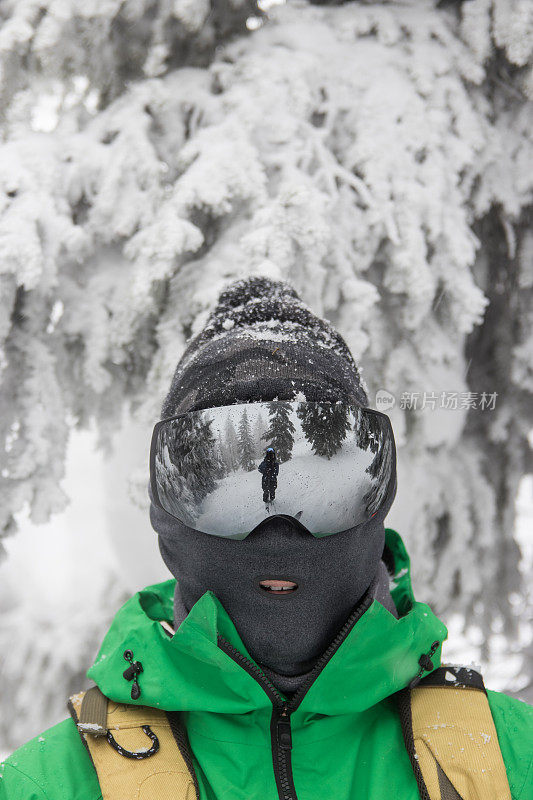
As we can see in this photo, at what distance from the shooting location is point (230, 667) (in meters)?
1.10

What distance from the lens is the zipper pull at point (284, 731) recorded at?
44.0 inches

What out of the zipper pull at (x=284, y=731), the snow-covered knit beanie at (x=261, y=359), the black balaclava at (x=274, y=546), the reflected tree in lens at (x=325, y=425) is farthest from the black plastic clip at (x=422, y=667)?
the snow-covered knit beanie at (x=261, y=359)

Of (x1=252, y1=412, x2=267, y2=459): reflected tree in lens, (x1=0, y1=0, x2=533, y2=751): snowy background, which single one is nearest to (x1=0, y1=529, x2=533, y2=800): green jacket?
(x1=252, y1=412, x2=267, y2=459): reflected tree in lens

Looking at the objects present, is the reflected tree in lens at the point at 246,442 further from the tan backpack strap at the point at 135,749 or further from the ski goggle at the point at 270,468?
the tan backpack strap at the point at 135,749

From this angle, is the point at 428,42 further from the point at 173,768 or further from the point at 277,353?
the point at 173,768

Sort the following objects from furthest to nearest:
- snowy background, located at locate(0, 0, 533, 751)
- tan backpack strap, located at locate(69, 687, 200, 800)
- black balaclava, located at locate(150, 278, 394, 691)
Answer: snowy background, located at locate(0, 0, 533, 751) < black balaclava, located at locate(150, 278, 394, 691) < tan backpack strap, located at locate(69, 687, 200, 800)

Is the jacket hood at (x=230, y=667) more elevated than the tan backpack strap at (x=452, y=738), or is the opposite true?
the jacket hood at (x=230, y=667)

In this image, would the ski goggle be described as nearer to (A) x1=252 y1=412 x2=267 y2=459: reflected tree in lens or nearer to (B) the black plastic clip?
(A) x1=252 y1=412 x2=267 y2=459: reflected tree in lens

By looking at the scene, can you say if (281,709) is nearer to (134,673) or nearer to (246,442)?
(134,673)

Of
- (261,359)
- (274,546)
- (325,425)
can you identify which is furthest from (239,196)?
(274,546)

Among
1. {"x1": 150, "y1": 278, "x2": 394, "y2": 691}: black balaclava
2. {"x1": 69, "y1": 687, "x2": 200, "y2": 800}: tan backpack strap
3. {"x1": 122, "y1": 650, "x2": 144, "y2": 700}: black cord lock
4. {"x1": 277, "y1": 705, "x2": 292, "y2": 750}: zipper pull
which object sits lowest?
{"x1": 69, "y1": 687, "x2": 200, "y2": 800}: tan backpack strap

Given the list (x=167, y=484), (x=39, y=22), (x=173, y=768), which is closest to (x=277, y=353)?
(x=167, y=484)

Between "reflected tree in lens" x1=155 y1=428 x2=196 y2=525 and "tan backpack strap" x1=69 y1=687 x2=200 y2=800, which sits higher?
"reflected tree in lens" x1=155 y1=428 x2=196 y2=525

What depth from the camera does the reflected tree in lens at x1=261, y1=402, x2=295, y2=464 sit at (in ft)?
4.00
